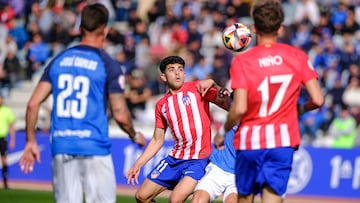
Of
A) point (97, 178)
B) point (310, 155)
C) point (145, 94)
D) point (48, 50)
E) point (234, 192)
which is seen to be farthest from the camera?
point (48, 50)

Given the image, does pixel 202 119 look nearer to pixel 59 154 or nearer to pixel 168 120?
pixel 168 120

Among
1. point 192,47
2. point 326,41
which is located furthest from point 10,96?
point 326,41

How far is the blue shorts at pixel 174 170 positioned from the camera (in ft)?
38.0

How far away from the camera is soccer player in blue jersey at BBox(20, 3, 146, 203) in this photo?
8961 mm

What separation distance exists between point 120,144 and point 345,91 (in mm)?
6634

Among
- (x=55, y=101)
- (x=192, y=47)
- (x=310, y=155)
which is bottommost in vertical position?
(x=310, y=155)

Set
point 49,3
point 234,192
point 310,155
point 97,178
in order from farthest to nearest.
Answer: point 49,3
point 310,155
point 234,192
point 97,178

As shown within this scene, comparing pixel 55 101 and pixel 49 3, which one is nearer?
pixel 55 101

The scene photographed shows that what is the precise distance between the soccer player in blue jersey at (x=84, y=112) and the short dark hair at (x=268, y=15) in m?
1.37

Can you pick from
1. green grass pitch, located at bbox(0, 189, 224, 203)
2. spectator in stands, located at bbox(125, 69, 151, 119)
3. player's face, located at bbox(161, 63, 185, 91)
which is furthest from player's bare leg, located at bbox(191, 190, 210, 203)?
spectator in stands, located at bbox(125, 69, 151, 119)

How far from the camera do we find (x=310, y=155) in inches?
866

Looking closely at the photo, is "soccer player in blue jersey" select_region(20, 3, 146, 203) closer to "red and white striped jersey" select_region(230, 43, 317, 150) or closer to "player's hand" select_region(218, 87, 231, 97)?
"red and white striped jersey" select_region(230, 43, 317, 150)

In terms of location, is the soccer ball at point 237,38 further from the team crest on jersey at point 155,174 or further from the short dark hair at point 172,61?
the team crest on jersey at point 155,174

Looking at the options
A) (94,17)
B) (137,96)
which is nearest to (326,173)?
(137,96)
